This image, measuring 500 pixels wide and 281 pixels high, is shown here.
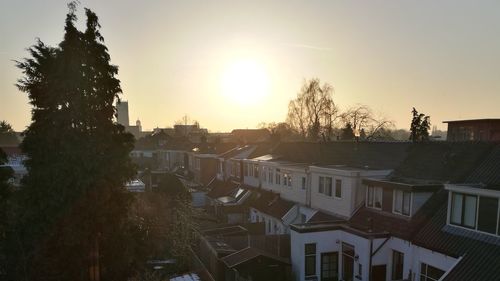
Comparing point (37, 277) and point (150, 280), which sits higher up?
point (37, 277)

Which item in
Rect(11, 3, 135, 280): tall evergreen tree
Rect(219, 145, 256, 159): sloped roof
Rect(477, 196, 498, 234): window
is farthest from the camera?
Rect(219, 145, 256, 159): sloped roof

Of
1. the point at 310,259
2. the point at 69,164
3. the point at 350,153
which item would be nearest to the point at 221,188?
the point at 350,153

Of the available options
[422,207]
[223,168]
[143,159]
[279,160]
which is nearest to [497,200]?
[422,207]

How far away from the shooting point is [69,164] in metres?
11.9

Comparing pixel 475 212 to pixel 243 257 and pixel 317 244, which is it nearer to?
pixel 317 244

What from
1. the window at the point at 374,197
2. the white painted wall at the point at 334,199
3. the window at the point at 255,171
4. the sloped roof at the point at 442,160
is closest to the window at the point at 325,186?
the white painted wall at the point at 334,199

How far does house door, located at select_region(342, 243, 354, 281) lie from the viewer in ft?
59.3

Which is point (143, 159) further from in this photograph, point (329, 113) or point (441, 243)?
→ point (441, 243)

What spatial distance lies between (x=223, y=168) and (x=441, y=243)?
31.6 m

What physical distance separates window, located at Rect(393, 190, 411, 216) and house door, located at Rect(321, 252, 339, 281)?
422 centimetres

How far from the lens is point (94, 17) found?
1301cm

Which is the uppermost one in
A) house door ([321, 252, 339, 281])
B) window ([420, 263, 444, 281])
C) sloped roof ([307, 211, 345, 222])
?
sloped roof ([307, 211, 345, 222])

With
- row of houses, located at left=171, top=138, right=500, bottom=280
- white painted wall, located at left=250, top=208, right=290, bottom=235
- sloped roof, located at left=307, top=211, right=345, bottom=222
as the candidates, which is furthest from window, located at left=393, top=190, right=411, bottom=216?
white painted wall, located at left=250, top=208, right=290, bottom=235

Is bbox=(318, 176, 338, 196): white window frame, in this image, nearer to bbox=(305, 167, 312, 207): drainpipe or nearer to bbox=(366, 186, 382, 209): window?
bbox=(305, 167, 312, 207): drainpipe
